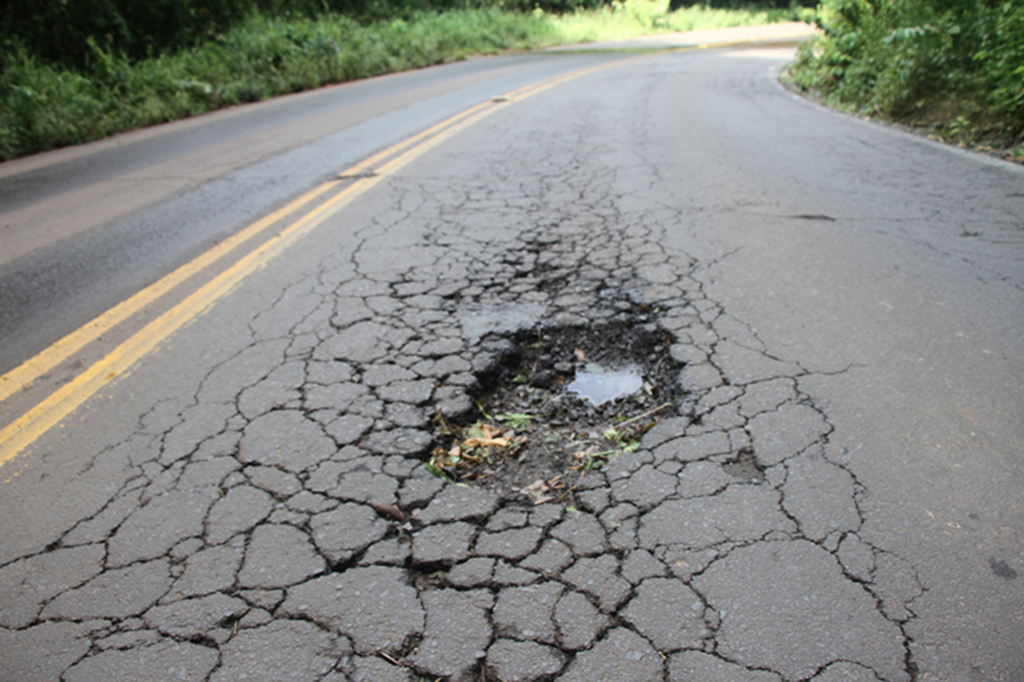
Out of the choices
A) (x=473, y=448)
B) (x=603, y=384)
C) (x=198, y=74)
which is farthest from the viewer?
(x=198, y=74)

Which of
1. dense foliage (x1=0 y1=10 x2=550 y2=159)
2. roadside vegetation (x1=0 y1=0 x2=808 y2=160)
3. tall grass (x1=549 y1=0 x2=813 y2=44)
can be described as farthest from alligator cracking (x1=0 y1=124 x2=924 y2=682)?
tall grass (x1=549 y1=0 x2=813 y2=44)

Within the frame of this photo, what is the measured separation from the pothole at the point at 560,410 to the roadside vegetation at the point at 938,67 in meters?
5.27

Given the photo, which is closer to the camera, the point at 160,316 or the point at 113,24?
the point at 160,316

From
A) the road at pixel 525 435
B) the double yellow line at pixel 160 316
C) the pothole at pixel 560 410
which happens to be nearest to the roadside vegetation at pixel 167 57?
the road at pixel 525 435

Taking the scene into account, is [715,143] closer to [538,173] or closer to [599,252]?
[538,173]

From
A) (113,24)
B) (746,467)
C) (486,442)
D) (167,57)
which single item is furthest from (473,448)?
(113,24)

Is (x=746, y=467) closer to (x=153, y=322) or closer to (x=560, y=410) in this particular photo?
(x=560, y=410)

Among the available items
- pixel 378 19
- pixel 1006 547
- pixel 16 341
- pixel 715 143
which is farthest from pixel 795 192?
pixel 378 19

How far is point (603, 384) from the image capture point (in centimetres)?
288

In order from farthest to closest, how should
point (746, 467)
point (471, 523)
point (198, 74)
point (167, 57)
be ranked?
point (167, 57)
point (198, 74)
point (746, 467)
point (471, 523)

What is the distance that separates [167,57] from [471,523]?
1266 cm

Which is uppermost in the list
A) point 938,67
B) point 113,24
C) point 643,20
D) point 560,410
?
point 643,20

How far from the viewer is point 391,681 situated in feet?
5.10

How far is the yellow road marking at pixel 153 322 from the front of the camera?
2643 millimetres
